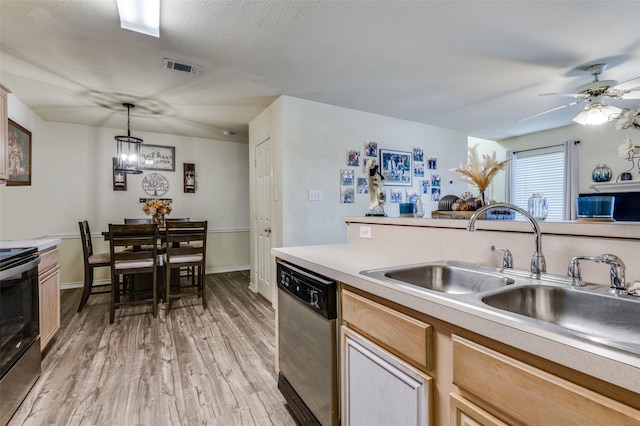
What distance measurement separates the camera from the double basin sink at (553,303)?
31.5 inches

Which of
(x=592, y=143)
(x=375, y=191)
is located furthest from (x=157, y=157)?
(x=592, y=143)

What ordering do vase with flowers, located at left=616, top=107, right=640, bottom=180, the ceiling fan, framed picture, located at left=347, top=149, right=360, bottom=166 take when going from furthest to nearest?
framed picture, located at left=347, top=149, right=360, bottom=166
the ceiling fan
vase with flowers, located at left=616, top=107, right=640, bottom=180

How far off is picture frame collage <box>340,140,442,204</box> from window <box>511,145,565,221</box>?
1.73m

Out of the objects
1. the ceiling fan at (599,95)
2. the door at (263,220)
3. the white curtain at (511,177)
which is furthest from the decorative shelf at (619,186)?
the door at (263,220)

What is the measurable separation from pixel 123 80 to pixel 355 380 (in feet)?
10.5

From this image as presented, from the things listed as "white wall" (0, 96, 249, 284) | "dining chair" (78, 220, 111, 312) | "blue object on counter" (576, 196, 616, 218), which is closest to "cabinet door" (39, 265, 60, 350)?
"dining chair" (78, 220, 111, 312)

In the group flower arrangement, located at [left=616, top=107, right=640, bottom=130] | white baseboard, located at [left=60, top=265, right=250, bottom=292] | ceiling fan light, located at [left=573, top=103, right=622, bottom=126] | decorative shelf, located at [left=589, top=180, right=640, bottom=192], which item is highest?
ceiling fan light, located at [left=573, top=103, right=622, bottom=126]

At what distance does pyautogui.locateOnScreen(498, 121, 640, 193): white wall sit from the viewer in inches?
165

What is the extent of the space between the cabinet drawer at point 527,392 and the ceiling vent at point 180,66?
2.77 metres

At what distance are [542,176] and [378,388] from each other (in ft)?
18.3

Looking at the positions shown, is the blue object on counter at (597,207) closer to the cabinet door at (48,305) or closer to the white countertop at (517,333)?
the white countertop at (517,333)

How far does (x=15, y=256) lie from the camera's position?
67.9 inches

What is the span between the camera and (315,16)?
75.5 inches

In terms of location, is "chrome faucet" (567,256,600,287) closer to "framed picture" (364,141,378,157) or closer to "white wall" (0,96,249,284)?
"framed picture" (364,141,378,157)
